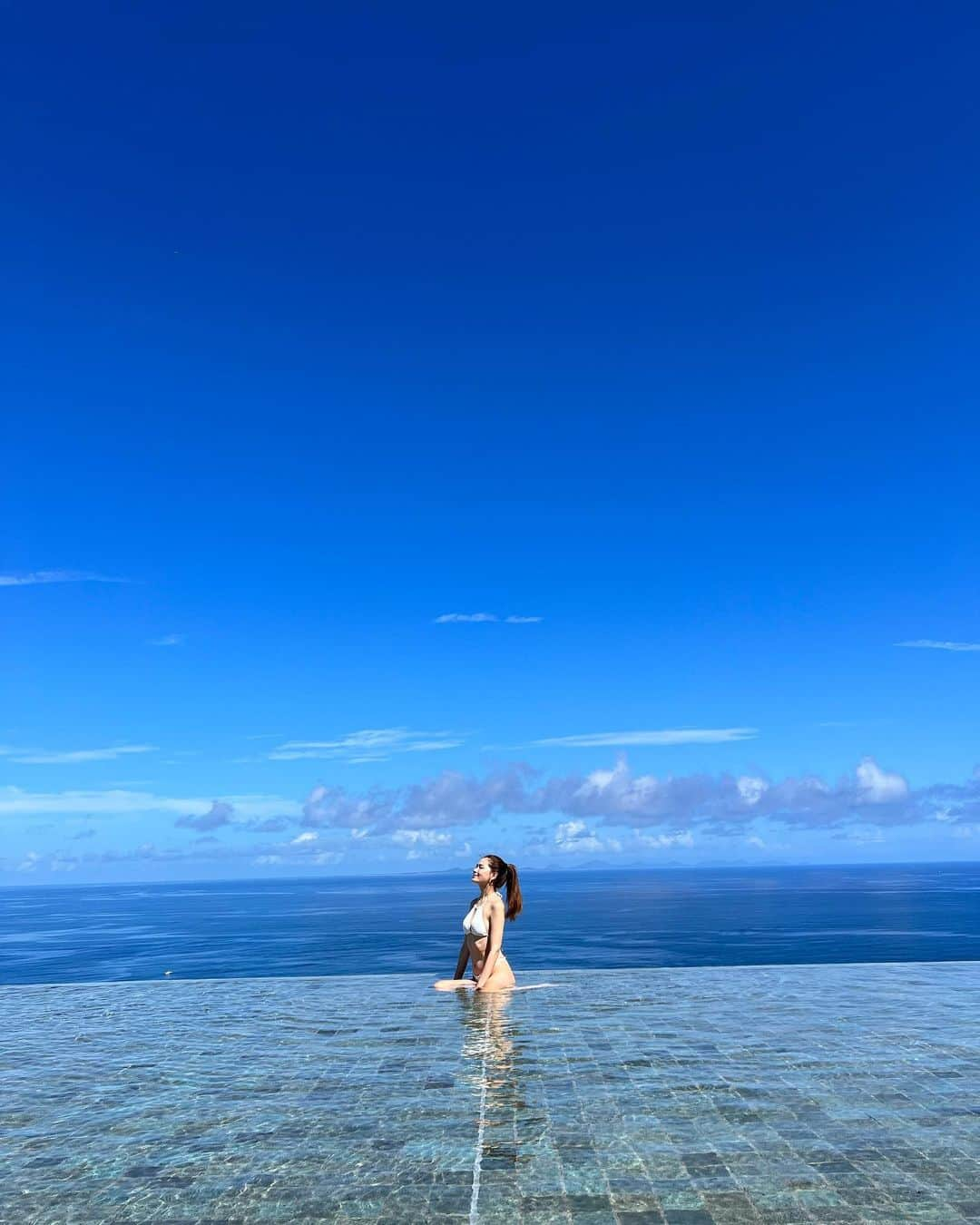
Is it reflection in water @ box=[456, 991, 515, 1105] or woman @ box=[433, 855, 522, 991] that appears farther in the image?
woman @ box=[433, 855, 522, 991]

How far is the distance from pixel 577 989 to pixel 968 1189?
391 inches

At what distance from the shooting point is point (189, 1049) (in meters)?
11.6

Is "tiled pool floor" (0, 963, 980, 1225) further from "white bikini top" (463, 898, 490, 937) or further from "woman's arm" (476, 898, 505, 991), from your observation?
"white bikini top" (463, 898, 490, 937)

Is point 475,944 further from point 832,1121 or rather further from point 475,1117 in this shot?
point 832,1121

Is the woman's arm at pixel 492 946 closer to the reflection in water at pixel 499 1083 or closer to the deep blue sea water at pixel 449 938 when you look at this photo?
the reflection in water at pixel 499 1083

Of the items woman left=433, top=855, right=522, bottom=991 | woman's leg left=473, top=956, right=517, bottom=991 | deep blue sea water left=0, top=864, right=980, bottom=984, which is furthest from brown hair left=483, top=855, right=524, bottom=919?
deep blue sea water left=0, top=864, right=980, bottom=984

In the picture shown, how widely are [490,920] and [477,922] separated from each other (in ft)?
0.80

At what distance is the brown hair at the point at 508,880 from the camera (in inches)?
586

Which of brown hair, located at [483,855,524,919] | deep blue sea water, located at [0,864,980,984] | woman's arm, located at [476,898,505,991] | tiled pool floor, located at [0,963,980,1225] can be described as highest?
brown hair, located at [483,855,524,919]

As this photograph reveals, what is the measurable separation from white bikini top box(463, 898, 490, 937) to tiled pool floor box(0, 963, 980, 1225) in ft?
3.38

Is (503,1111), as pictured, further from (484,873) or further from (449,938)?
(449,938)

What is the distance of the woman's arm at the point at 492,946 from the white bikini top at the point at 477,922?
0.11 meters

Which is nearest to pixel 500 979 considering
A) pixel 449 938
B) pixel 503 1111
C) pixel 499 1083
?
pixel 499 1083

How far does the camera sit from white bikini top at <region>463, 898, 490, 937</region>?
15070 millimetres
